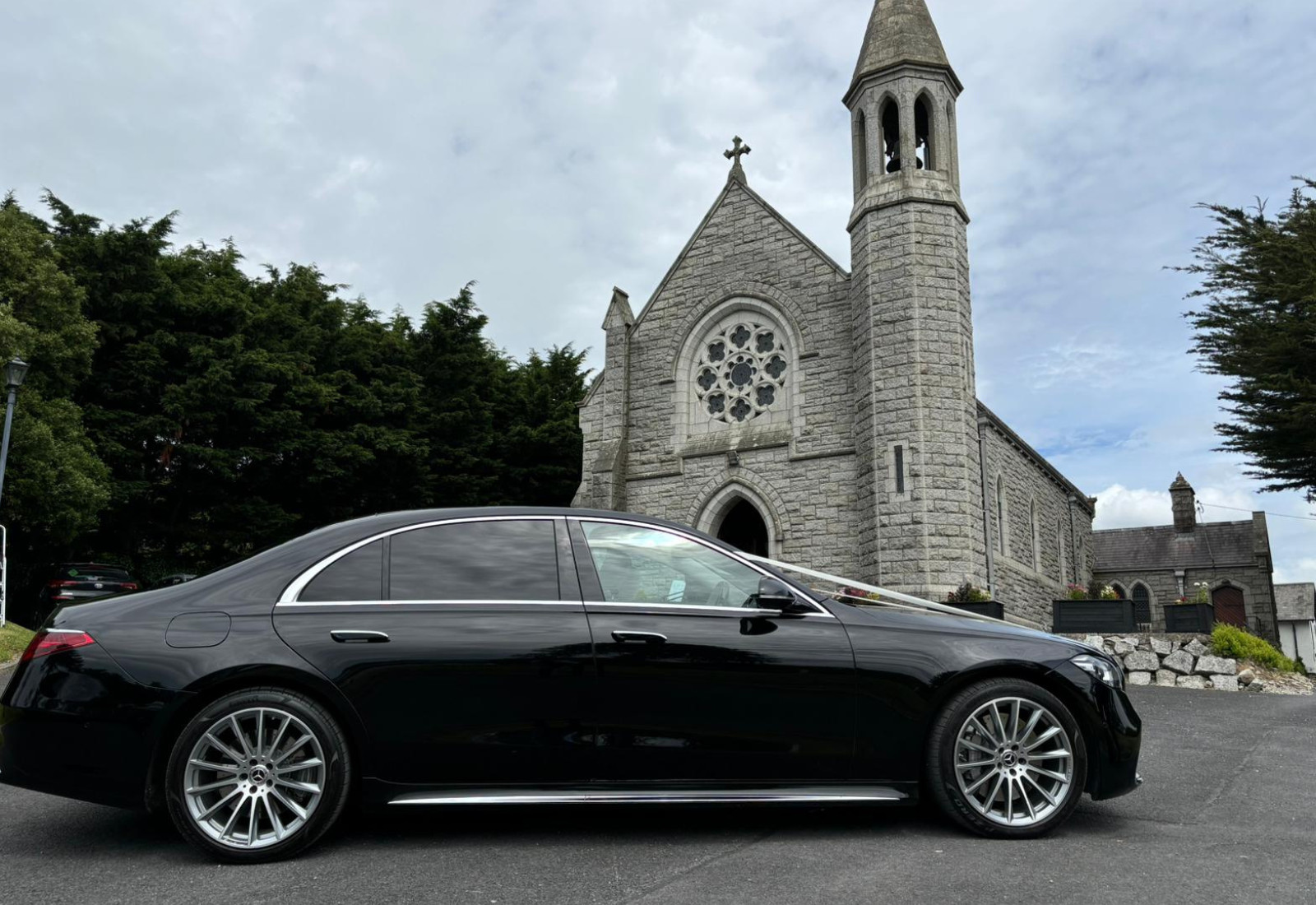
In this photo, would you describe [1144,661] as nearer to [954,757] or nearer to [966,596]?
[966,596]

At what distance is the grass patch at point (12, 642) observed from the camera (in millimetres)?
11630

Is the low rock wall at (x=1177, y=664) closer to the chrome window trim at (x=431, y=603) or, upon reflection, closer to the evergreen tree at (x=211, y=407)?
the chrome window trim at (x=431, y=603)

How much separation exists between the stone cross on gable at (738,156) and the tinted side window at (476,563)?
19.0 m

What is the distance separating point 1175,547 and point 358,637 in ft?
154

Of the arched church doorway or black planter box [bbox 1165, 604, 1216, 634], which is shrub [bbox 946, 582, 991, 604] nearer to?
black planter box [bbox 1165, 604, 1216, 634]

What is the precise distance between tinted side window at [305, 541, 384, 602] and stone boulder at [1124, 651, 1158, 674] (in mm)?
12216

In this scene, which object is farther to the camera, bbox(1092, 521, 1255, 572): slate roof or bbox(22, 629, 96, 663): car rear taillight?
bbox(1092, 521, 1255, 572): slate roof

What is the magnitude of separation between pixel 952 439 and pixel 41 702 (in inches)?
627

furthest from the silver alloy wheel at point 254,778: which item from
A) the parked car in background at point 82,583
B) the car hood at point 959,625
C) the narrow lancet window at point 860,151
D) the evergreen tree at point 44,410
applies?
the evergreen tree at point 44,410

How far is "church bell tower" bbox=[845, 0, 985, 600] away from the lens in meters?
17.3

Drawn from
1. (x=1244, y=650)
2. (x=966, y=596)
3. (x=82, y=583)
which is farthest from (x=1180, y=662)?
(x=82, y=583)

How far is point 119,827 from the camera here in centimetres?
436

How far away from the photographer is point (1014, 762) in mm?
4148

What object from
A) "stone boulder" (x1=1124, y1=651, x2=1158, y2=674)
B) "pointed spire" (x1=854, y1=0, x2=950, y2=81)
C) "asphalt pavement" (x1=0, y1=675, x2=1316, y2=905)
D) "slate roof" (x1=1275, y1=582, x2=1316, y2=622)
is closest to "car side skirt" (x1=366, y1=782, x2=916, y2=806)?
"asphalt pavement" (x1=0, y1=675, x2=1316, y2=905)
